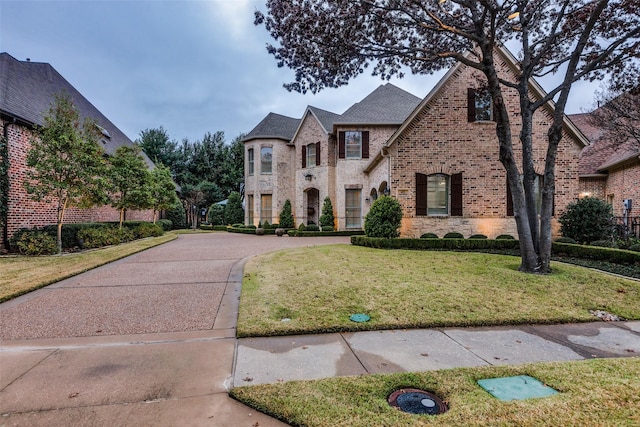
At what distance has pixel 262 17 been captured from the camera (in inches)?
292

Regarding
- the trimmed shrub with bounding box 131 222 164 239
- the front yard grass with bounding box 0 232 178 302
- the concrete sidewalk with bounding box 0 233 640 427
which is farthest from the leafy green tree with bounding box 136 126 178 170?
the concrete sidewalk with bounding box 0 233 640 427

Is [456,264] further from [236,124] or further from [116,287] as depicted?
[236,124]

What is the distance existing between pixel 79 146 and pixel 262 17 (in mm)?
7519

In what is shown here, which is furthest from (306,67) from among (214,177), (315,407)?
(214,177)

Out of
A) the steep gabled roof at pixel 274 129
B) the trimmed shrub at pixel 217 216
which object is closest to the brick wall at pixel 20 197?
the steep gabled roof at pixel 274 129

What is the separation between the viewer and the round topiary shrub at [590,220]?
35.1 ft

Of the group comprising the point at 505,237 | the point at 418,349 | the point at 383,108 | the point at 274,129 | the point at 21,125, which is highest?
the point at 383,108

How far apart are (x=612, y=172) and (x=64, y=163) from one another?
76.8 feet

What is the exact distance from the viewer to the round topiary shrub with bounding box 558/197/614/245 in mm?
10711

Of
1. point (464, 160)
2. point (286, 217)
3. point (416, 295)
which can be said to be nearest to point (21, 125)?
point (286, 217)

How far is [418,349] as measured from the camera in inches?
130

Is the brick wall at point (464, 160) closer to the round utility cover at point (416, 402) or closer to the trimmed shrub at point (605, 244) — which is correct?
the trimmed shrub at point (605, 244)

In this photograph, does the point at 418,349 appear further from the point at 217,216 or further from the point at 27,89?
the point at 217,216

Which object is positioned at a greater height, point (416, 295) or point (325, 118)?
point (325, 118)
